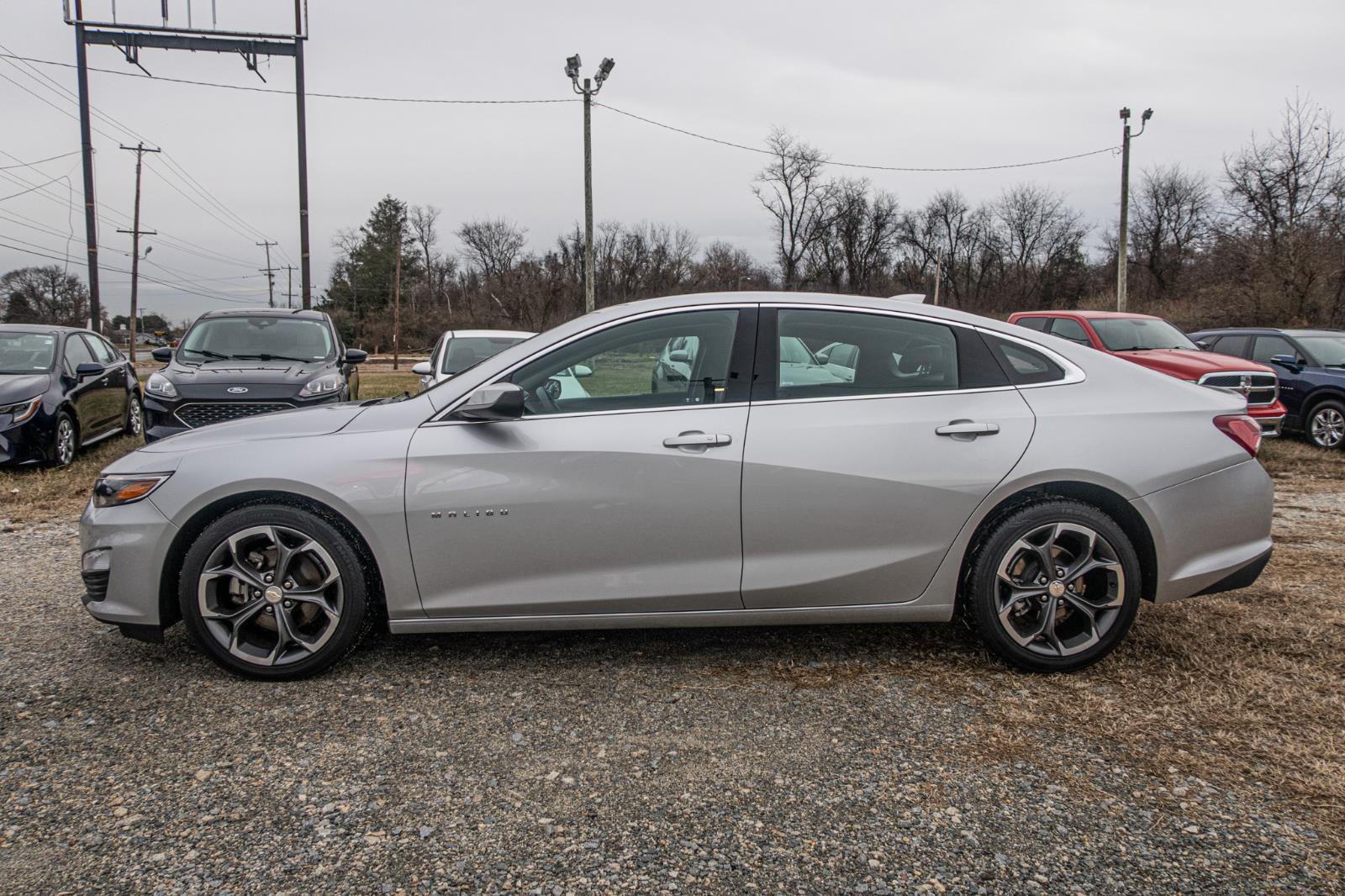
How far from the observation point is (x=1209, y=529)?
3.61m

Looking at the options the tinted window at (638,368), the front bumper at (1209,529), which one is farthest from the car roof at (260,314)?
the front bumper at (1209,529)

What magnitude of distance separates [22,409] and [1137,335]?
41.8ft

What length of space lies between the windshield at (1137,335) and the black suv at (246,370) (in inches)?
365

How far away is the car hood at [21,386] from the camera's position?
855 centimetres

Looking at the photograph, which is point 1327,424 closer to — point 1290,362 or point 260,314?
point 1290,362

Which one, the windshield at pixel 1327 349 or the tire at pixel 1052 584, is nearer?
the tire at pixel 1052 584

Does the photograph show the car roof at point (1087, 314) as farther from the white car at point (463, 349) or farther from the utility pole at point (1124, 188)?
the utility pole at point (1124, 188)


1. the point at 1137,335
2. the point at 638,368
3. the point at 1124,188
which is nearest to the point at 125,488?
the point at 638,368

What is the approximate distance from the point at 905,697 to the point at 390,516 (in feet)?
6.94

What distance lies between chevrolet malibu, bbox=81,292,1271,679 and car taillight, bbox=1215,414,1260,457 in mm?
11


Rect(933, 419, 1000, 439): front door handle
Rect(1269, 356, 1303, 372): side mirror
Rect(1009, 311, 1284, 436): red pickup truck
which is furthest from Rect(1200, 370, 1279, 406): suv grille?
Rect(933, 419, 1000, 439): front door handle

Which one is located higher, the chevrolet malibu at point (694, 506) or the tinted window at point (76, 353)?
the tinted window at point (76, 353)

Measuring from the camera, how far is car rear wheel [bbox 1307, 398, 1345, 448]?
11.5 meters

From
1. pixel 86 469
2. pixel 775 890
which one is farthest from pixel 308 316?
pixel 775 890
